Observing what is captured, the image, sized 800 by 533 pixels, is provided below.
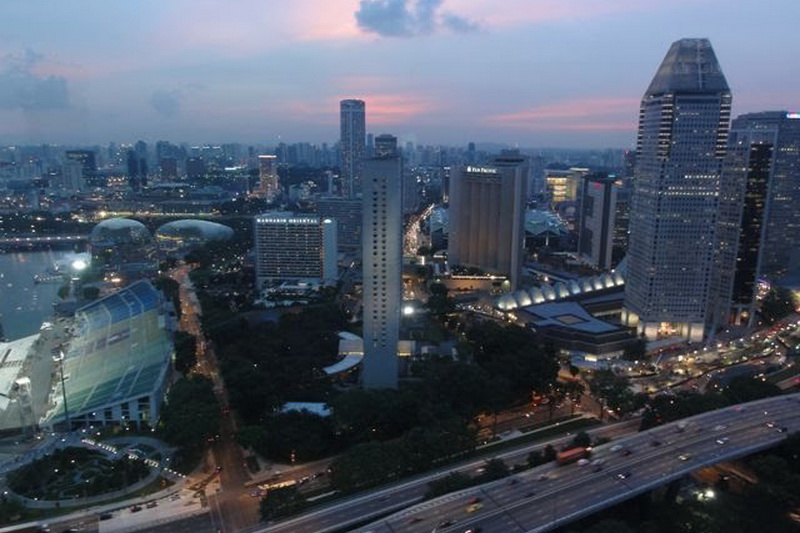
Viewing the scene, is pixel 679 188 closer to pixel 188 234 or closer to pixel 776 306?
pixel 776 306

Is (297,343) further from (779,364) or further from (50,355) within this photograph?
(779,364)

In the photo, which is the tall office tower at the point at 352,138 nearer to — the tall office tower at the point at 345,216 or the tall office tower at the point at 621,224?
the tall office tower at the point at 345,216

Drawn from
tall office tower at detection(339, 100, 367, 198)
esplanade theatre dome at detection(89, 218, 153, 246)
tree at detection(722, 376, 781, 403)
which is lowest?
tree at detection(722, 376, 781, 403)

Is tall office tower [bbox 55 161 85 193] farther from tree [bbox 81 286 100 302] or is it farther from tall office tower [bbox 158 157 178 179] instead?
tree [bbox 81 286 100 302]

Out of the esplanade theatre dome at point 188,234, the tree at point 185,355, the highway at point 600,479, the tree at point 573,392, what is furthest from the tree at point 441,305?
the esplanade theatre dome at point 188,234

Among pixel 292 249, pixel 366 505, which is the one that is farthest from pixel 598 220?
pixel 366 505

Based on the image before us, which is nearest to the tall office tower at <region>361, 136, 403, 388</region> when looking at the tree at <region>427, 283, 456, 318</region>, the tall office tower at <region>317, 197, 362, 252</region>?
the tree at <region>427, 283, 456, 318</region>
